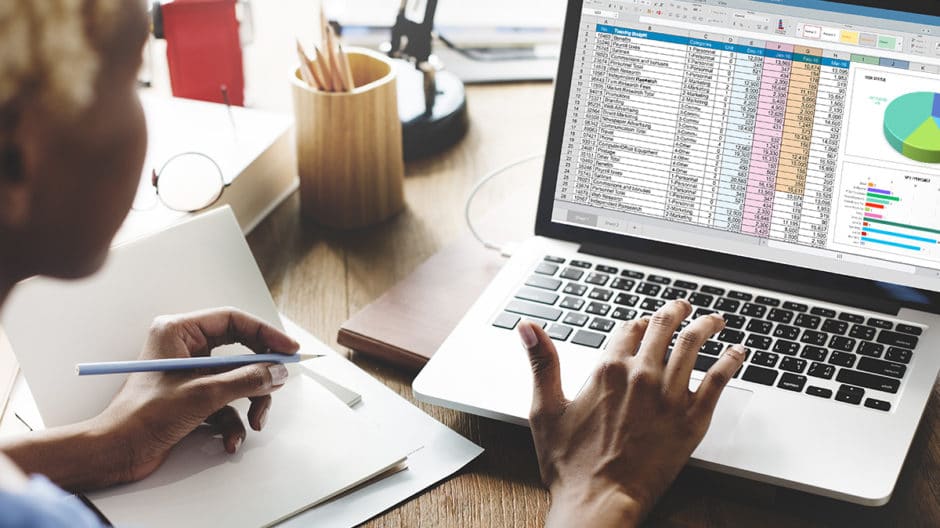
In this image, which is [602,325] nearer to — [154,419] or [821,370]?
[821,370]

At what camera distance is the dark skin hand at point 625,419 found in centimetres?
72

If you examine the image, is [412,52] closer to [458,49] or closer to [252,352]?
[458,49]

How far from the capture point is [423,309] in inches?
38.2

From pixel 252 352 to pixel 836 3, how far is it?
2.07 feet

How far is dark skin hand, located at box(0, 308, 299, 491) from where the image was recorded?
733 mm

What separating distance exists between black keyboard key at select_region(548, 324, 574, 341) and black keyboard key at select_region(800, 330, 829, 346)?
214 mm

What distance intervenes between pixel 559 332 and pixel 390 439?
0.19 m

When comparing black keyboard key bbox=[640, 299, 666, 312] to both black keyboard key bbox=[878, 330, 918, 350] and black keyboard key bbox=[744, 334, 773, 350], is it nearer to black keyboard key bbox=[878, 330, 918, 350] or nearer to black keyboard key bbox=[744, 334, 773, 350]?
black keyboard key bbox=[744, 334, 773, 350]

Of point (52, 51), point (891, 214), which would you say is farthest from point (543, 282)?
point (52, 51)

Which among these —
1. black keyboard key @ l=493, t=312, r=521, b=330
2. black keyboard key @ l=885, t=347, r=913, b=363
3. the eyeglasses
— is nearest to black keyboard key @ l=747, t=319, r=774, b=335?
black keyboard key @ l=885, t=347, r=913, b=363

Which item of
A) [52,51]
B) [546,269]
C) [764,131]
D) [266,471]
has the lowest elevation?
[266,471]

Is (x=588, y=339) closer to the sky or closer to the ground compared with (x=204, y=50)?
closer to the ground

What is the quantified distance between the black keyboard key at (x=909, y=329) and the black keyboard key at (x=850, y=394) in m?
0.11

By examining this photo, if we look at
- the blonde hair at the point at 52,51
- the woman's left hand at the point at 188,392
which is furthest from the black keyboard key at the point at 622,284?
the blonde hair at the point at 52,51
